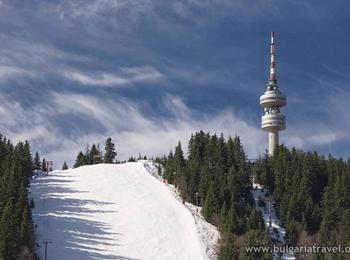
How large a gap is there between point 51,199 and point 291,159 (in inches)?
1528

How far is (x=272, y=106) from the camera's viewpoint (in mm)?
137000

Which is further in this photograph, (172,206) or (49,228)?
(172,206)

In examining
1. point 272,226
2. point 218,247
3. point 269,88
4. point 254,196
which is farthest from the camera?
point 269,88

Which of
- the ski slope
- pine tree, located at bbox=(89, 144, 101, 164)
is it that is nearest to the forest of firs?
the ski slope

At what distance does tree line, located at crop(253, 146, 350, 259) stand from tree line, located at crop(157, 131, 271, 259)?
13.6ft

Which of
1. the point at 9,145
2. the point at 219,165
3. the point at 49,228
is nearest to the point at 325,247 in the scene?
the point at 219,165

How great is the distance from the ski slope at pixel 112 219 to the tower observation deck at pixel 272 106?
1595 inches

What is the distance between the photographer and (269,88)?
138 m

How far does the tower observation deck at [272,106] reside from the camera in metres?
133

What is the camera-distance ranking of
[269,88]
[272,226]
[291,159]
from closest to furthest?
[272,226]
[291,159]
[269,88]

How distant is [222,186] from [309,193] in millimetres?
13972

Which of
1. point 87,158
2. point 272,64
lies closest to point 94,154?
point 87,158

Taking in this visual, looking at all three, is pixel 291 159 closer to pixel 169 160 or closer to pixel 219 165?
pixel 219 165

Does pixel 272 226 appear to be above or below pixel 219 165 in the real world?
below
